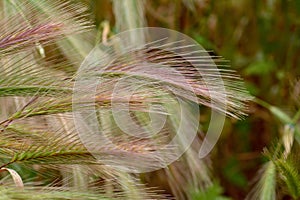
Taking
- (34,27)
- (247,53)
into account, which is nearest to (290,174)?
(34,27)

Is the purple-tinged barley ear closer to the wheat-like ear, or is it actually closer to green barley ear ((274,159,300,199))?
the wheat-like ear

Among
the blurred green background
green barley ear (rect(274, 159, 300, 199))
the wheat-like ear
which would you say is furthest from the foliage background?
the wheat-like ear

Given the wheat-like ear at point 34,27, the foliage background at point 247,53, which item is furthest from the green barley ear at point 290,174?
the foliage background at point 247,53

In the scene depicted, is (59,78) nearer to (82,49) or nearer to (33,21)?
(33,21)

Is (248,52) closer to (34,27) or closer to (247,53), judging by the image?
(247,53)

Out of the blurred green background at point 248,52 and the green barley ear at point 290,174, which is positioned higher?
the blurred green background at point 248,52

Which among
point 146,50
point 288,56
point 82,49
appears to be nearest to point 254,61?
point 288,56

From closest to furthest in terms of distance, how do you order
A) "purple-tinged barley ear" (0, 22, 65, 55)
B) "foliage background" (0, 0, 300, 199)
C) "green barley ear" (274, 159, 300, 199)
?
"purple-tinged barley ear" (0, 22, 65, 55) → "green barley ear" (274, 159, 300, 199) → "foliage background" (0, 0, 300, 199)

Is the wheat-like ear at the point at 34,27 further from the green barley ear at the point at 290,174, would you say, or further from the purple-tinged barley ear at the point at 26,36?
the green barley ear at the point at 290,174

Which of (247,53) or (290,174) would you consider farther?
(247,53)

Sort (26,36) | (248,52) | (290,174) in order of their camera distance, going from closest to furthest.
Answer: (26,36), (290,174), (248,52)

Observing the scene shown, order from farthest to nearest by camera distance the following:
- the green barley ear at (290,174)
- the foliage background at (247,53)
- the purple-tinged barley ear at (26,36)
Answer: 1. the foliage background at (247,53)
2. the green barley ear at (290,174)
3. the purple-tinged barley ear at (26,36)
